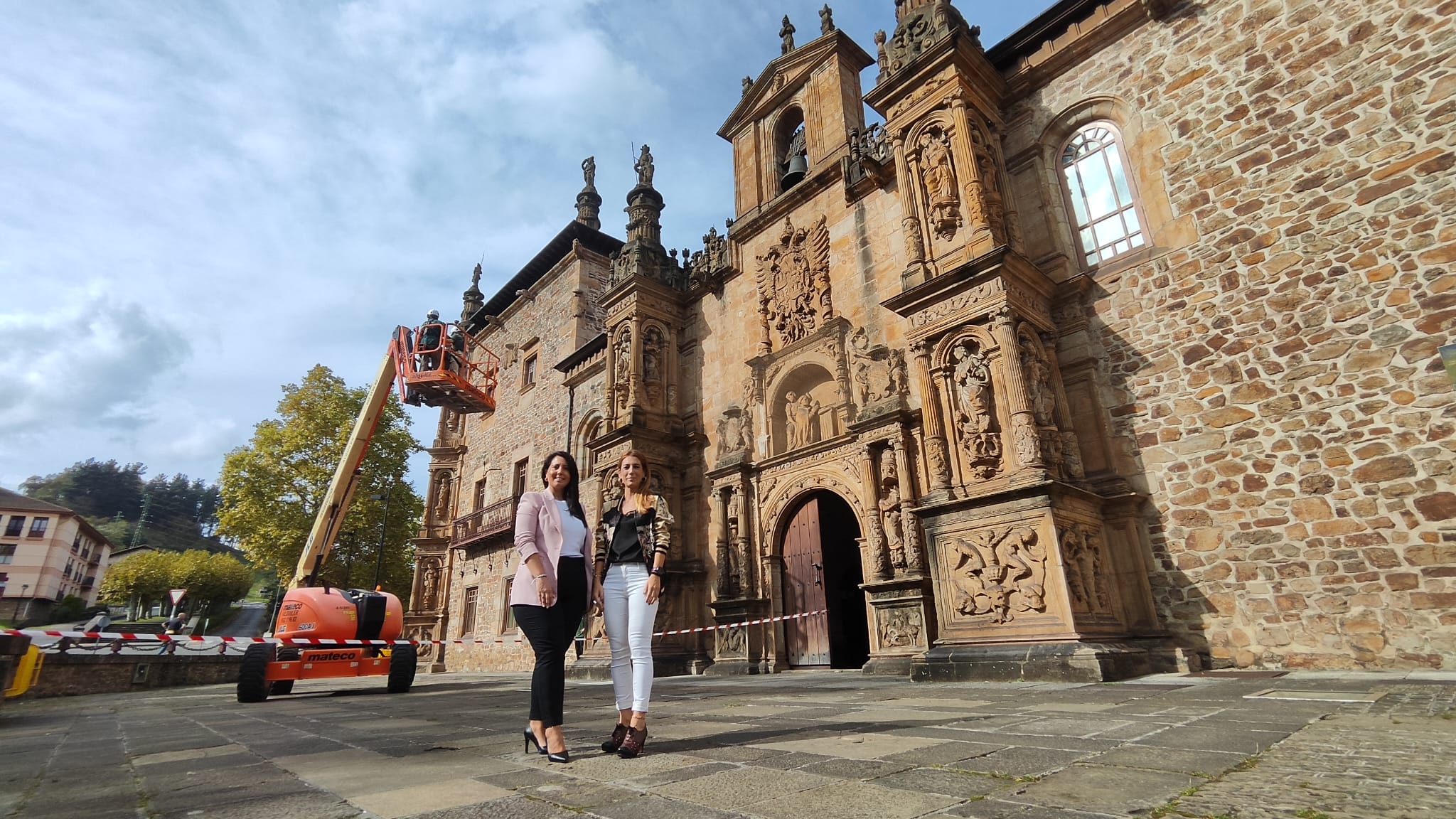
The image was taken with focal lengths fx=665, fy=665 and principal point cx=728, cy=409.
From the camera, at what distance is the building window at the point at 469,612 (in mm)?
22734

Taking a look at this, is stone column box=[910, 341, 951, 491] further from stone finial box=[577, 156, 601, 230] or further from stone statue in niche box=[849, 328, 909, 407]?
stone finial box=[577, 156, 601, 230]

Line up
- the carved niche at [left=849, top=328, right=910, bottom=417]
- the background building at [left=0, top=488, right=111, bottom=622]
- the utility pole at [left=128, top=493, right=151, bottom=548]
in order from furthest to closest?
the utility pole at [left=128, top=493, right=151, bottom=548] → the background building at [left=0, top=488, right=111, bottom=622] → the carved niche at [left=849, top=328, right=910, bottom=417]

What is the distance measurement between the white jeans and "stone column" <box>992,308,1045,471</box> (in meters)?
5.31

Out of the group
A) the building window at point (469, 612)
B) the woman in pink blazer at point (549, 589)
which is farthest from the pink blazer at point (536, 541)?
the building window at point (469, 612)

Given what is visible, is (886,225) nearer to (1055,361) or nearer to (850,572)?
(1055,361)

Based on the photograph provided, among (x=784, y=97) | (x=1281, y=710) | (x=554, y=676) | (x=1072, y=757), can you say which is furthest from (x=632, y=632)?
(x=784, y=97)

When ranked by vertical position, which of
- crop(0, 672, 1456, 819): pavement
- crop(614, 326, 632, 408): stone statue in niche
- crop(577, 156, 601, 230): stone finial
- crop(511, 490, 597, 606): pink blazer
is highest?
crop(577, 156, 601, 230): stone finial

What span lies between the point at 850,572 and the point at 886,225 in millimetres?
6219

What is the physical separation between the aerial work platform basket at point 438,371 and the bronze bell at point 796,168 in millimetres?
10572

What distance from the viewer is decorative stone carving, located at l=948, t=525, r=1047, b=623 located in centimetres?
692

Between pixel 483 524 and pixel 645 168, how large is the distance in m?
13.6

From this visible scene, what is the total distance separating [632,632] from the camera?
3.38m

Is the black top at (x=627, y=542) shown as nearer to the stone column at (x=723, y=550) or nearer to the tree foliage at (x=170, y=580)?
the stone column at (x=723, y=550)

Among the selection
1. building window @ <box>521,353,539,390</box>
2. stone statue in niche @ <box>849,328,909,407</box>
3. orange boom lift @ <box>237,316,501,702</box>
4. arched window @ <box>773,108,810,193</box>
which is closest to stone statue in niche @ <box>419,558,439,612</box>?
building window @ <box>521,353,539,390</box>
